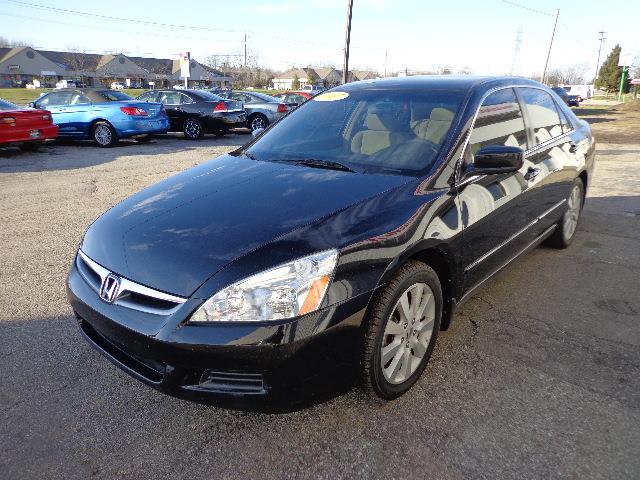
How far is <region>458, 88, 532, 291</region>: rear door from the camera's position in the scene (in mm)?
2816

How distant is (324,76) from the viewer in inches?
4604

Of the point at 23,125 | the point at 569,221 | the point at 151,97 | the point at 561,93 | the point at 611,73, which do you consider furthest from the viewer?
the point at 611,73

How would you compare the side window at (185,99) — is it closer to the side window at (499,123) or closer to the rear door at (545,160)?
the rear door at (545,160)

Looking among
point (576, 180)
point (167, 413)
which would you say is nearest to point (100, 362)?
point (167, 413)

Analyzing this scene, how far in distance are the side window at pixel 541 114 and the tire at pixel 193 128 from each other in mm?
11637

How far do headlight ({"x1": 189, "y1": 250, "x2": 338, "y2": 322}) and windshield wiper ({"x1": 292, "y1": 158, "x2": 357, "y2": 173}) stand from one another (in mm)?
1043

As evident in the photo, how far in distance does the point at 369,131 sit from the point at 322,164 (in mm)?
443

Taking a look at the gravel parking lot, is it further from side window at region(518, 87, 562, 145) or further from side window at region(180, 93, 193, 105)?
side window at region(180, 93, 193, 105)

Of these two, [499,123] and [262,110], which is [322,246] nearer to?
[499,123]

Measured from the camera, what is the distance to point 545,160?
381 centimetres

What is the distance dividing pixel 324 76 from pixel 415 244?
12128cm

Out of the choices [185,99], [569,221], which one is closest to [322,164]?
[569,221]

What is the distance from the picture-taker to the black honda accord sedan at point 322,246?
76.4 inches

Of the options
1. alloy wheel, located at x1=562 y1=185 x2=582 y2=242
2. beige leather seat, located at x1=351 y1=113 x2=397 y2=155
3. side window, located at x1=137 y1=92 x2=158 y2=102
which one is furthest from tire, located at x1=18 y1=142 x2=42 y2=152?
alloy wheel, located at x1=562 y1=185 x2=582 y2=242
